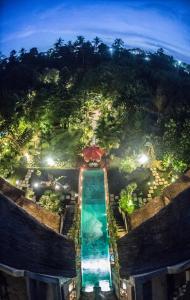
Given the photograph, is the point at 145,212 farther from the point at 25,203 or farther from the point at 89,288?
the point at 25,203

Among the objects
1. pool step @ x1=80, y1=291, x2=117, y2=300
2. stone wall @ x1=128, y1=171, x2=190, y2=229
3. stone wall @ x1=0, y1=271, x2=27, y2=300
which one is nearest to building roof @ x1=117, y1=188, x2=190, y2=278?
stone wall @ x1=128, y1=171, x2=190, y2=229

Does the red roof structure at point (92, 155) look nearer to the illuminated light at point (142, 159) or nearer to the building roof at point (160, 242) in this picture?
the illuminated light at point (142, 159)

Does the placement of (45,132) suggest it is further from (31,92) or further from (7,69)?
(7,69)

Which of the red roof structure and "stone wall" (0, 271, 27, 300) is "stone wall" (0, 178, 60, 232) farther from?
the red roof structure

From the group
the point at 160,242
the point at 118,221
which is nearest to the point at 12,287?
the point at 160,242

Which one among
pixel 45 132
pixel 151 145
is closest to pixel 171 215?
pixel 151 145

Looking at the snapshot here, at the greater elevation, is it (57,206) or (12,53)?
(12,53)
